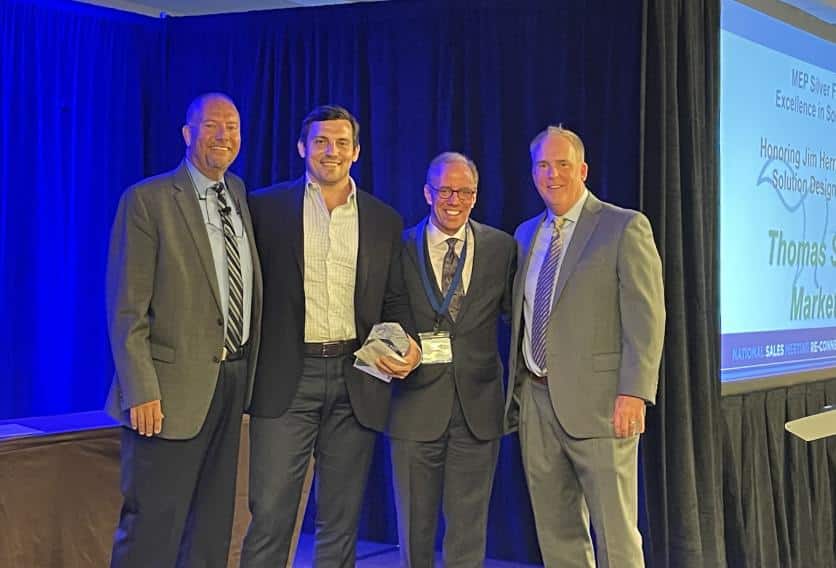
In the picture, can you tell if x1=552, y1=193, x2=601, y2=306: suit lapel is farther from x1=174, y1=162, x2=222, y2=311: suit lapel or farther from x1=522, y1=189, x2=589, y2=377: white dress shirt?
x1=174, y1=162, x2=222, y2=311: suit lapel

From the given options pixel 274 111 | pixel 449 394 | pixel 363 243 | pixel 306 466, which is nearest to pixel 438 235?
pixel 363 243

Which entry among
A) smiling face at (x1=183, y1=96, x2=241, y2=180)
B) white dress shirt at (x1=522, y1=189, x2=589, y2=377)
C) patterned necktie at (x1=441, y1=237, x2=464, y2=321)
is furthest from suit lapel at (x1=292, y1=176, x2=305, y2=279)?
white dress shirt at (x1=522, y1=189, x2=589, y2=377)

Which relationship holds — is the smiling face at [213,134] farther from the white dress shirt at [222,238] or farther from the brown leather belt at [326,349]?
the brown leather belt at [326,349]

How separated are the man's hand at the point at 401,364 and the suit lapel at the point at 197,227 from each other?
1.64ft

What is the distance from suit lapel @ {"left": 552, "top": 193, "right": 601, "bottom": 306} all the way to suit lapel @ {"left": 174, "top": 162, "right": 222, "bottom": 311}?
1.04 metres

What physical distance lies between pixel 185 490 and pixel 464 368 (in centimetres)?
93

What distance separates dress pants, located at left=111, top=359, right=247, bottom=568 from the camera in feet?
8.87

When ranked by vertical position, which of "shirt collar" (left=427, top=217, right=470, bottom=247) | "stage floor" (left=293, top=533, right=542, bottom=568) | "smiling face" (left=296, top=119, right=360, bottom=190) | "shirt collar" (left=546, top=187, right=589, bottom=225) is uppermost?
"smiling face" (left=296, top=119, right=360, bottom=190)

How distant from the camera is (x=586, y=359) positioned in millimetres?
3025

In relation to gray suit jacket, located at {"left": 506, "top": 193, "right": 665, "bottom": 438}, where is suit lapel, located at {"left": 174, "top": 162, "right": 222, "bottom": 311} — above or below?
above

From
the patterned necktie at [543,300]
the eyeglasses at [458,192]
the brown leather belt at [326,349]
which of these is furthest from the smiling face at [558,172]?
the brown leather belt at [326,349]

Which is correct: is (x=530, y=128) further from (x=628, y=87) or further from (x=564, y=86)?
(x=628, y=87)

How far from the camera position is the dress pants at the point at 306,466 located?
293 centimetres

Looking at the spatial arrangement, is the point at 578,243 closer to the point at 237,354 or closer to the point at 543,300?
the point at 543,300
